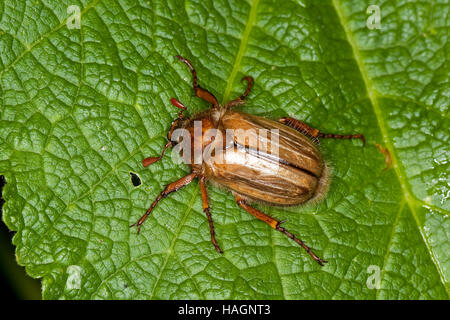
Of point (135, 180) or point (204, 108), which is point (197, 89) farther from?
point (135, 180)

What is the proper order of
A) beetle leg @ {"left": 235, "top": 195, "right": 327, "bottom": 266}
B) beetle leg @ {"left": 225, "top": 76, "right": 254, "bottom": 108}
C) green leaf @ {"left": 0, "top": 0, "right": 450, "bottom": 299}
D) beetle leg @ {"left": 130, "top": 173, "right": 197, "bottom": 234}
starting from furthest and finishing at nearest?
beetle leg @ {"left": 225, "top": 76, "right": 254, "bottom": 108} < beetle leg @ {"left": 235, "top": 195, "right": 327, "bottom": 266} < beetle leg @ {"left": 130, "top": 173, "right": 197, "bottom": 234} < green leaf @ {"left": 0, "top": 0, "right": 450, "bottom": 299}

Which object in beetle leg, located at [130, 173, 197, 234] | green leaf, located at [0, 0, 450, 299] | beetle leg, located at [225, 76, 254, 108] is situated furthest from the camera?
beetle leg, located at [225, 76, 254, 108]

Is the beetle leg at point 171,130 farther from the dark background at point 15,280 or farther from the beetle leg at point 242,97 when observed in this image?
the dark background at point 15,280

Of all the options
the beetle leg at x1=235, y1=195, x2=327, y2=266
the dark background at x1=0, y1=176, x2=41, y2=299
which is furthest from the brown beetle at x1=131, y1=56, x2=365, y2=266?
the dark background at x1=0, y1=176, x2=41, y2=299

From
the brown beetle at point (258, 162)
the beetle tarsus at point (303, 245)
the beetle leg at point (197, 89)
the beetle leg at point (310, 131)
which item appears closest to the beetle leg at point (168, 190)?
the brown beetle at point (258, 162)

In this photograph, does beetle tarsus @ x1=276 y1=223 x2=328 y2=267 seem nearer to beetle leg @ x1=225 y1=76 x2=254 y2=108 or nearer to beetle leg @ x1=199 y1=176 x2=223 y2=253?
beetle leg @ x1=199 y1=176 x2=223 y2=253

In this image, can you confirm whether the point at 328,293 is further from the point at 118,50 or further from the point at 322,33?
the point at 118,50
